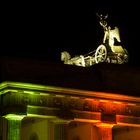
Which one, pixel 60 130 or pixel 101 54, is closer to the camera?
pixel 60 130

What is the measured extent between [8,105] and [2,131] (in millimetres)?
1692

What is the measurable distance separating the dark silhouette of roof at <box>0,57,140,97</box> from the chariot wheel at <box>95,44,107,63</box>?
1278mm

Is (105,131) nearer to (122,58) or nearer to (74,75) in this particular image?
(74,75)

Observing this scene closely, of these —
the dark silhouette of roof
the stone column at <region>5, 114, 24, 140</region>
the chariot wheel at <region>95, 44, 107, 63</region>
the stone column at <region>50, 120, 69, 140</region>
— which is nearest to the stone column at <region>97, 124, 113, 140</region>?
the dark silhouette of roof

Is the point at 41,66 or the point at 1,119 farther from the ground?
the point at 41,66

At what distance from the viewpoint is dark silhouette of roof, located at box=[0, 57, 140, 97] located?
39094 mm

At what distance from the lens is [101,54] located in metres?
44.2

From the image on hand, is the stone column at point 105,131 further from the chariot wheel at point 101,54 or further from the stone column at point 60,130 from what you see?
the chariot wheel at point 101,54

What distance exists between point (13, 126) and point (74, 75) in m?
6.09

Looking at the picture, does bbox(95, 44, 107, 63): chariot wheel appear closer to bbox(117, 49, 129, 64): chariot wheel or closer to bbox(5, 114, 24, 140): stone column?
bbox(117, 49, 129, 64): chariot wheel

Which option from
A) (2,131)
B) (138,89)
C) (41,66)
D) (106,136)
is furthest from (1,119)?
(138,89)

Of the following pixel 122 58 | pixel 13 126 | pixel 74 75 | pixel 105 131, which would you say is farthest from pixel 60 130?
pixel 122 58

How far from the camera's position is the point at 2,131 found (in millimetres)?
37969

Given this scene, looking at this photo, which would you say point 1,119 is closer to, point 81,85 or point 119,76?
point 81,85
